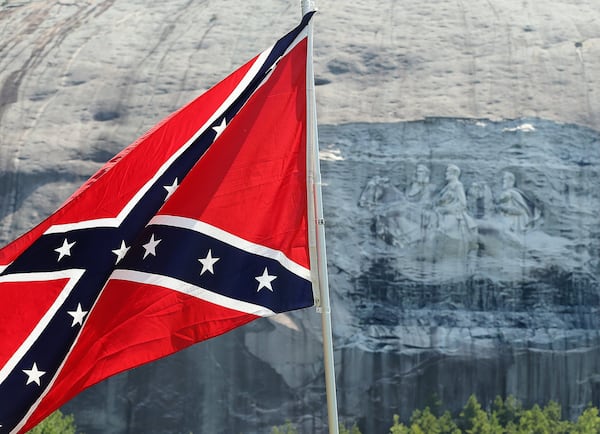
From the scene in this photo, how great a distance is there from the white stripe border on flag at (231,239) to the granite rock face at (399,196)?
9855mm

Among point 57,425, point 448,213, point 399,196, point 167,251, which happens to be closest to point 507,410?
point 448,213

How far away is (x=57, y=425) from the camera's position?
15.9 meters

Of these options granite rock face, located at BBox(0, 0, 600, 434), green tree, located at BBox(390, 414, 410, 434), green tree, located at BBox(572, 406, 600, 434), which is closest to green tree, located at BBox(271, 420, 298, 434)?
granite rock face, located at BBox(0, 0, 600, 434)

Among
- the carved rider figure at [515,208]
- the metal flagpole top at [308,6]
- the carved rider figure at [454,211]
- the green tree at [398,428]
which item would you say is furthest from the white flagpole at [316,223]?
the carved rider figure at [515,208]

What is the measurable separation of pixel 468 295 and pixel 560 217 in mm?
1913

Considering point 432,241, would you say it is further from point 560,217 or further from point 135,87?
point 135,87

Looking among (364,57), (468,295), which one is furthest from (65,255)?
(364,57)

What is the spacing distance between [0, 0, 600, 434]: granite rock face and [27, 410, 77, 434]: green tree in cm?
33

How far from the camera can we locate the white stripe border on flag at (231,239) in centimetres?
674

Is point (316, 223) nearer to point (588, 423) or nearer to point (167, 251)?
point (167, 251)

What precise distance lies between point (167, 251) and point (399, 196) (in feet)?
35.7

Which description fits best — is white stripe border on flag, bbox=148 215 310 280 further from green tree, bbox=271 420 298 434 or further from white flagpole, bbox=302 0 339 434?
green tree, bbox=271 420 298 434

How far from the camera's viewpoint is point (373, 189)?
1741 cm

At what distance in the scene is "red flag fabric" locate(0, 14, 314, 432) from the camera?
6637 mm
